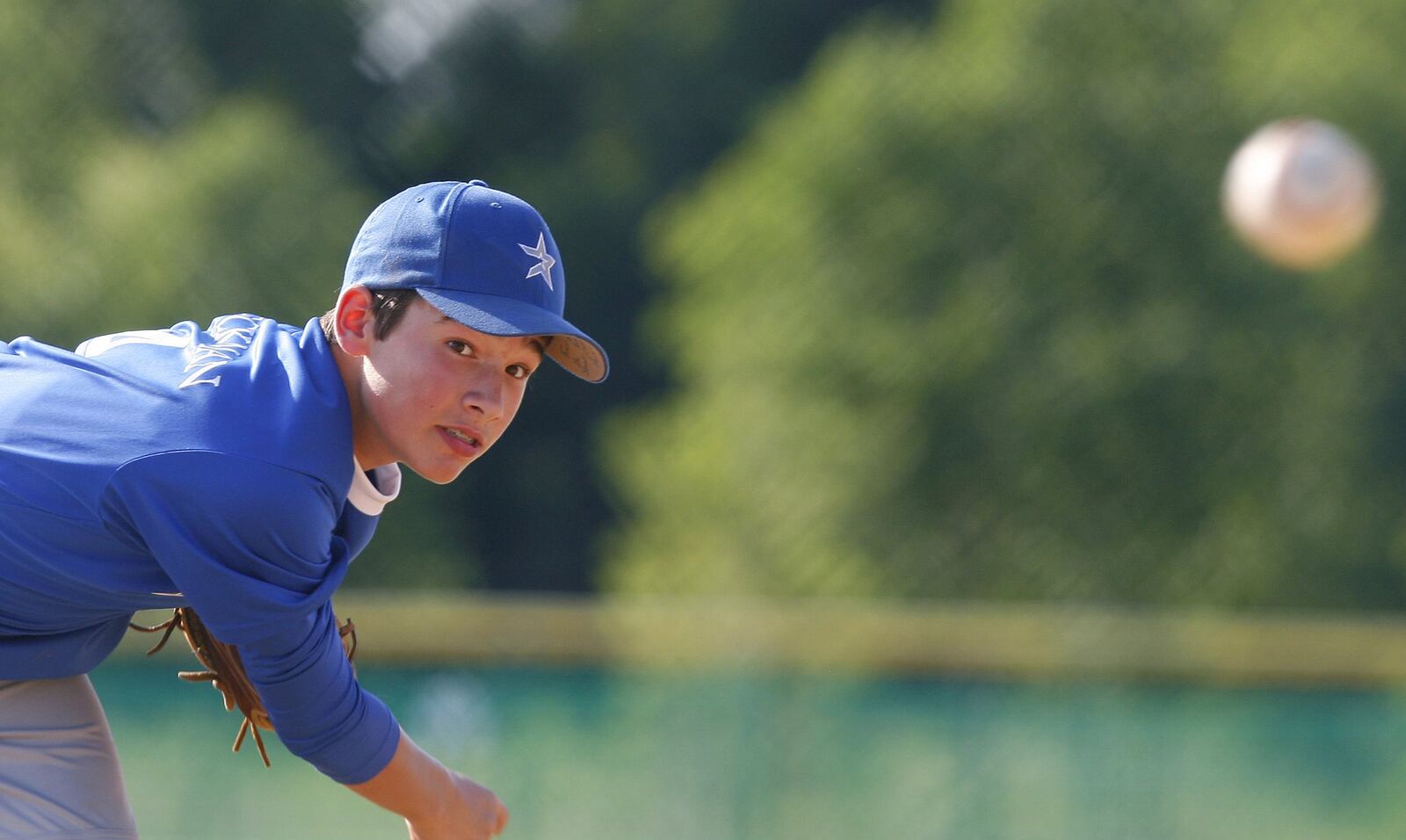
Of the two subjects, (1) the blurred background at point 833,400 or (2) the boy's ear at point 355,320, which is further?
(1) the blurred background at point 833,400

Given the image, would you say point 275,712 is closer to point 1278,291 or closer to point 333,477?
point 333,477

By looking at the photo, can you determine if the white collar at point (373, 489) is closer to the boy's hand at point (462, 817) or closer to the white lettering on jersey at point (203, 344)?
the white lettering on jersey at point (203, 344)

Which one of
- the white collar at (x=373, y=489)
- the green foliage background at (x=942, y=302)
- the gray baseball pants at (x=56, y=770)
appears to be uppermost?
the white collar at (x=373, y=489)

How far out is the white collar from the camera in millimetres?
2334

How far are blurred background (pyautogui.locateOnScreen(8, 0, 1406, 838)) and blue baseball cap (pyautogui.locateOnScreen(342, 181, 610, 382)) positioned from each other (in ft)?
14.1

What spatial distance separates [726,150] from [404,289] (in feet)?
50.4

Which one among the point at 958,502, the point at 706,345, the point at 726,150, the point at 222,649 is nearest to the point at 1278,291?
the point at 958,502

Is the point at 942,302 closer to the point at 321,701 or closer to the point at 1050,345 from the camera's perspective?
the point at 1050,345

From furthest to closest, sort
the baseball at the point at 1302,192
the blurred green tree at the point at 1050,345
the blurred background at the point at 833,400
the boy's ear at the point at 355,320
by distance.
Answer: the blurred green tree at the point at 1050,345, the baseball at the point at 1302,192, the blurred background at the point at 833,400, the boy's ear at the point at 355,320

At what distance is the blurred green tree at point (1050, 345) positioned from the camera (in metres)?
11.5

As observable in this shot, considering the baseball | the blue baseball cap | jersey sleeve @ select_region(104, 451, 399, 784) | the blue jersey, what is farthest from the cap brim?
the baseball

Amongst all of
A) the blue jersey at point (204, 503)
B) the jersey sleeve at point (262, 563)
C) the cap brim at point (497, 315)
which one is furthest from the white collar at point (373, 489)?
the cap brim at point (497, 315)

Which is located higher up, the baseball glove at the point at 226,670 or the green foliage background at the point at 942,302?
the baseball glove at the point at 226,670

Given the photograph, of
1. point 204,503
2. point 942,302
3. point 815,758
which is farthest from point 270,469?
point 942,302
